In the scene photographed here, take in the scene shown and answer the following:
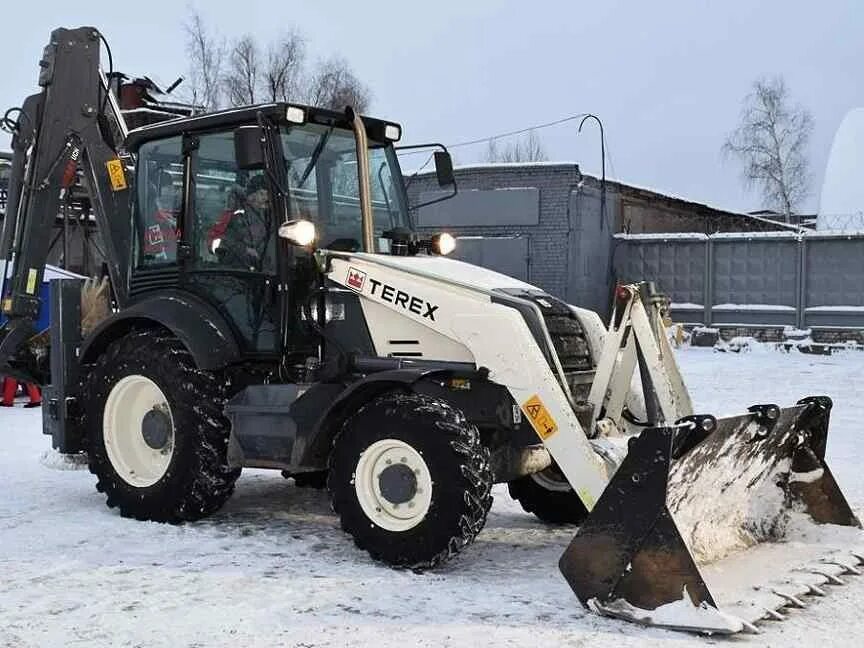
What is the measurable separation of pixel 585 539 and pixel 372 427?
4.30 feet

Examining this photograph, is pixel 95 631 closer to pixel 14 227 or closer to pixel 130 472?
pixel 130 472

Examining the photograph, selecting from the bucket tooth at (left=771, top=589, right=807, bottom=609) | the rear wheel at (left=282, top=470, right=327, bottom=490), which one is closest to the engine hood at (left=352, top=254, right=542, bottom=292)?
the rear wheel at (left=282, top=470, right=327, bottom=490)

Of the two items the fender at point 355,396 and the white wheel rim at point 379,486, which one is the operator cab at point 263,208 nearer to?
the fender at point 355,396

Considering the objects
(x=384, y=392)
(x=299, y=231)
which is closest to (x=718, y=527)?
(x=384, y=392)

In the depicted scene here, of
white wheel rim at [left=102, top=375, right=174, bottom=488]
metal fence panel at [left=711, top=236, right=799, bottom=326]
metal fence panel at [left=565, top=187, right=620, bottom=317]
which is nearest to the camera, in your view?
white wheel rim at [left=102, top=375, right=174, bottom=488]

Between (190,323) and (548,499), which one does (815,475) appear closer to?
(548,499)

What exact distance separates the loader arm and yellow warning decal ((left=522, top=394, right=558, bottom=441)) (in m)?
3.44

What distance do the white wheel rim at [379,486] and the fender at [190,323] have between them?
1.25m

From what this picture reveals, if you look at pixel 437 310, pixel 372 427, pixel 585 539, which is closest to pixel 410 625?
pixel 585 539

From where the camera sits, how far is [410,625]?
14.6ft

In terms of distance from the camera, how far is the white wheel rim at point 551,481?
247 inches

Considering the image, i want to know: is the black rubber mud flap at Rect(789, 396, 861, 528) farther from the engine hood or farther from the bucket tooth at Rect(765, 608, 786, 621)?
the engine hood

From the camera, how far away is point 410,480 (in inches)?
207

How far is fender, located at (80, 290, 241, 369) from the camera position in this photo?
6082mm
